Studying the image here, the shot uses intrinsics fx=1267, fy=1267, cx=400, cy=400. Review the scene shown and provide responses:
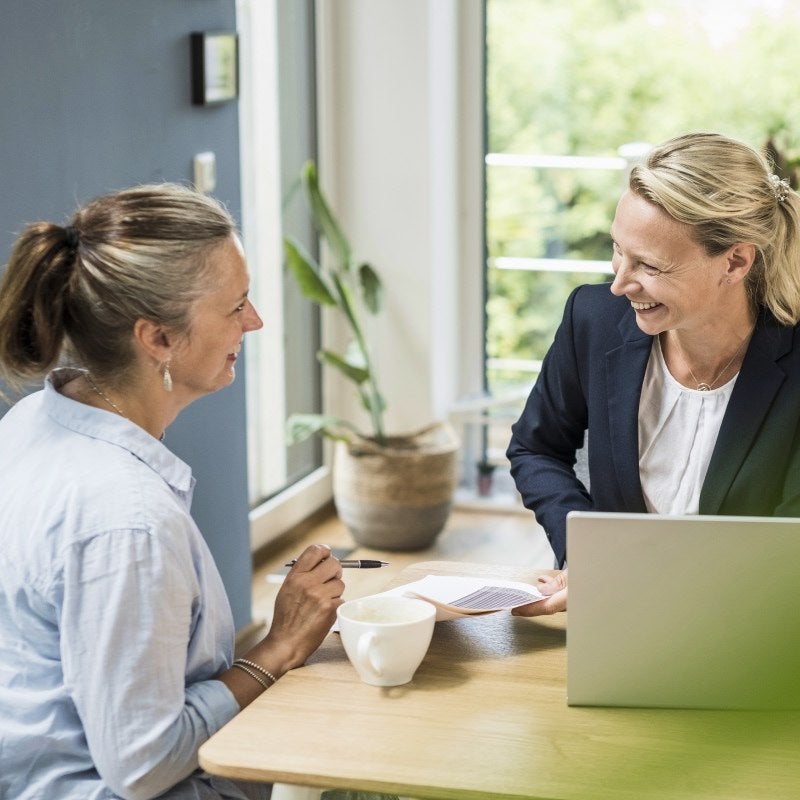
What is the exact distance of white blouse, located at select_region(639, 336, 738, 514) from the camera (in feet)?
6.27

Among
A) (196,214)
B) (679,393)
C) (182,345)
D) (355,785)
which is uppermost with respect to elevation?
(196,214)

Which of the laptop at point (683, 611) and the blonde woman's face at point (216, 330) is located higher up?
the blonde woman's face at point (216, 330)

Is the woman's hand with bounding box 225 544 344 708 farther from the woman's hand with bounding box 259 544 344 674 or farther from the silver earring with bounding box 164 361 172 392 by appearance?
the silver earring with bounding box 164 361 172 392

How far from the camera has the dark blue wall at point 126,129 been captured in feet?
7.29

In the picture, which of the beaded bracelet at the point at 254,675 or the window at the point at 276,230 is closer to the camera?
the beaded bracelet at the point at 254,675

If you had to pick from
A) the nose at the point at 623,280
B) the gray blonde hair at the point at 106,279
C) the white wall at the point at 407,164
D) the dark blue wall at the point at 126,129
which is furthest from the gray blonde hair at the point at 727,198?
the white wall at the point at 407,164

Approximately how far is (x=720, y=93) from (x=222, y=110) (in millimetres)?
1846

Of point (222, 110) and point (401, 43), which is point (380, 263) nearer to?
point (401, 43)

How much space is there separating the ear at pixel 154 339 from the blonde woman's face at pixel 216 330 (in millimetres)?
14

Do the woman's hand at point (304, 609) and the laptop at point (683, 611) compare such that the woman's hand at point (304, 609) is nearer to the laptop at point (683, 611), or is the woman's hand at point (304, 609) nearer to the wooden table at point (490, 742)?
the wooden table at point (490, 742)

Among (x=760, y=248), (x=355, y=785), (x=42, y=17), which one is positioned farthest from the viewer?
(x=42, y=17)

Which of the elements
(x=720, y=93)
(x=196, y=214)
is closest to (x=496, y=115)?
(x=720, y=93)

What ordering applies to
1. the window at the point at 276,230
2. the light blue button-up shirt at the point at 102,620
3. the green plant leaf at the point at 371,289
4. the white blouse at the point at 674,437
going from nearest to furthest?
the light blue button-up shirt at the point at 102,620, the white blouse at the point at 674,437, the window at the point at 276,230, the green plant leaf at the point at 371,289

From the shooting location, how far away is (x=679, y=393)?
6.38 ft
